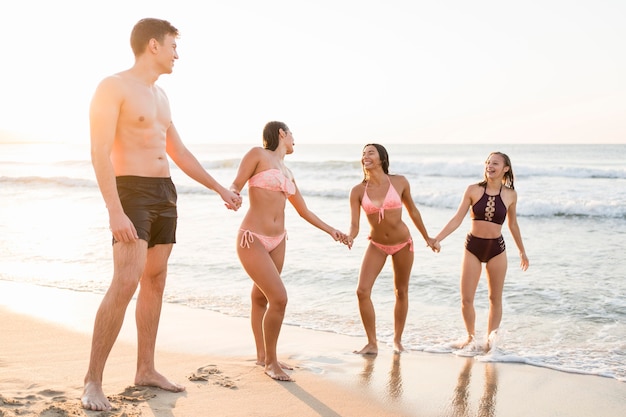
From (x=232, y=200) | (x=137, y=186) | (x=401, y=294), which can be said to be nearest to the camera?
(x=137, y=186)

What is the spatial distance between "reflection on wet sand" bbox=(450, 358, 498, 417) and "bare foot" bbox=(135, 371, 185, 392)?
186cm

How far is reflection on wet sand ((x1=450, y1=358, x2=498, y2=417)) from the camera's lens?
4566 millimetres

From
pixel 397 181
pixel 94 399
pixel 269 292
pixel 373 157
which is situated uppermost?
pixel 373 157

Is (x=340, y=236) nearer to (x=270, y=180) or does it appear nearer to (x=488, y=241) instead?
(x=270, y=180)

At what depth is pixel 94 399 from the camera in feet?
12.8

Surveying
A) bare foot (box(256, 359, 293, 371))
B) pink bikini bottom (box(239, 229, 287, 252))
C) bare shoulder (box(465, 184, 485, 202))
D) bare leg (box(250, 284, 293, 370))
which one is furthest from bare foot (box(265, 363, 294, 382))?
bare shoulder (box(465, 184, 485, 202))

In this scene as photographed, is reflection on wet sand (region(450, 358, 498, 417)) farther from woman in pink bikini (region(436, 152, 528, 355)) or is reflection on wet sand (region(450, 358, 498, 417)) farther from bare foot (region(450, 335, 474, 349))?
woman in pink bikini (region(436, 152, 528, 355))

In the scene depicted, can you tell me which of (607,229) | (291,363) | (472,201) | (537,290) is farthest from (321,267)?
(607,229)

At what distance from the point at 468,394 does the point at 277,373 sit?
4.69 feet

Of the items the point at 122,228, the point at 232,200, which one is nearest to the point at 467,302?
the point at 232,200

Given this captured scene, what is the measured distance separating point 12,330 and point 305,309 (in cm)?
321

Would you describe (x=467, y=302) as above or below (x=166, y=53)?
below

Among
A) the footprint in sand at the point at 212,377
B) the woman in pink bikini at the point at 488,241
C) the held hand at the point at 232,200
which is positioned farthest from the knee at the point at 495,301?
the held hand at the point at 232,200

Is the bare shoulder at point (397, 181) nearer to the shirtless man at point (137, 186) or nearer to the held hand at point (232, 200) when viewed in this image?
the held hand at point (232, 200)
